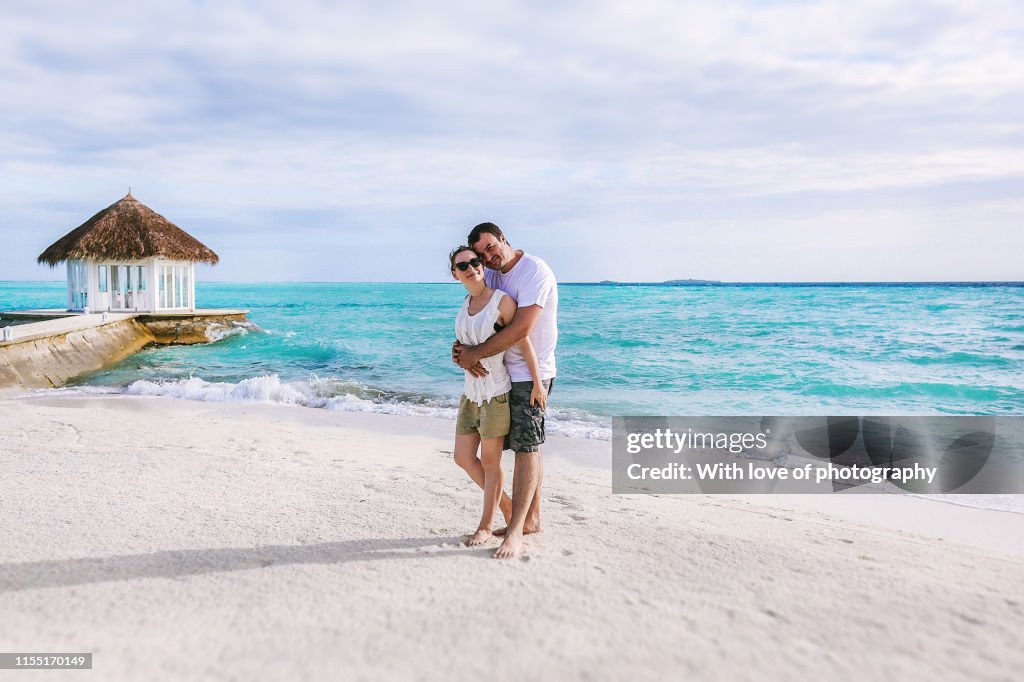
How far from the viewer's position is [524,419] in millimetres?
3596

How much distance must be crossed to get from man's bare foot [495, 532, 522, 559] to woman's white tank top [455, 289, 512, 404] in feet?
2.40

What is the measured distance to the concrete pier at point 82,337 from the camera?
1271 centimetres

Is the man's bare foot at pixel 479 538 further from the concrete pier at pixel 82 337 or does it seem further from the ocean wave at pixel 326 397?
the concrete pier at pixel 82 337

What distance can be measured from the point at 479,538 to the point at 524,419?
2.39 feet

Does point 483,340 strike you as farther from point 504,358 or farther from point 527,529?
point 527,529

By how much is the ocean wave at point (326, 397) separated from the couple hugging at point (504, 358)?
5916 millimetres

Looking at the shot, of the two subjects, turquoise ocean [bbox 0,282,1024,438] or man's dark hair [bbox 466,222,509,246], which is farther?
turquoise ocean [bbox 0,282,1024,438]

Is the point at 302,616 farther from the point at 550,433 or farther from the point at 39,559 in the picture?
the point at 550,433

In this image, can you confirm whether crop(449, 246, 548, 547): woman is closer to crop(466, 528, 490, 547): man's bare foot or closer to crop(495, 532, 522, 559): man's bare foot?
crop(466, 528, 490, 547): man's bare foot

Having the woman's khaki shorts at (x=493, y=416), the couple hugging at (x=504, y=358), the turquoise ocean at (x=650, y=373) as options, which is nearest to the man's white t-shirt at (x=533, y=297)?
the couple hugging at (x=504, y=358)

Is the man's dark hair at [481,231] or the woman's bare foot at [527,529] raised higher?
the man's dark hair at [481,231]

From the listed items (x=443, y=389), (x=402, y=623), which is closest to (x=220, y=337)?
(x=443, y=389)

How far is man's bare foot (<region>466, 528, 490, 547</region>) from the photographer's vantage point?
12.3 feet

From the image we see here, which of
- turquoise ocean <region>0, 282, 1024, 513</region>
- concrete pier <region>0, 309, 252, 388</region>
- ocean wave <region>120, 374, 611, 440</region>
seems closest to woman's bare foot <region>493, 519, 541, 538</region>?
turquoise ocean <region>0, 282, 1024, 513</region>
